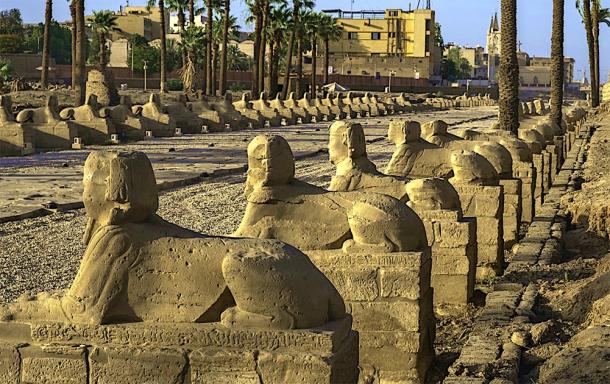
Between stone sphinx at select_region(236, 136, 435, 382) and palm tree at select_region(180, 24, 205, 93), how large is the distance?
167 feet

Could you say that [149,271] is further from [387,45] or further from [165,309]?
[387,45]

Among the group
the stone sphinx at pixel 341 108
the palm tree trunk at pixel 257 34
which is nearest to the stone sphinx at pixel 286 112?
the stone sphinx at pixel 341 108

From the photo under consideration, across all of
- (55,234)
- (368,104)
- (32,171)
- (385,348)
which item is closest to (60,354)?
(385,348)

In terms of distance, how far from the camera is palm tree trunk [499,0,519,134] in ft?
63.8

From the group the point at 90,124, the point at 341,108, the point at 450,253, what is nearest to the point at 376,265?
the point at 450,253

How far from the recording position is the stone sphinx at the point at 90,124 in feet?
102

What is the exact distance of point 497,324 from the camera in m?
8.06

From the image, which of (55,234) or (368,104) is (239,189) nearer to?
(55,234)

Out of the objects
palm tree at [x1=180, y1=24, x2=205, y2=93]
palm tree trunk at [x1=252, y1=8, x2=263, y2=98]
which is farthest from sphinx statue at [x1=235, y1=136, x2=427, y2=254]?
palm tree at [x1=180, y1=24, x2=205, y2=93]

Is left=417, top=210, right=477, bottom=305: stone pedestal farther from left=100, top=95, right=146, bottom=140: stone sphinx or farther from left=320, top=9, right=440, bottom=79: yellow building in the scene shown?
left=320, top=9, right=440, bottom=79: yellow building

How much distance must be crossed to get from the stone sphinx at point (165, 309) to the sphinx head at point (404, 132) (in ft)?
19.6

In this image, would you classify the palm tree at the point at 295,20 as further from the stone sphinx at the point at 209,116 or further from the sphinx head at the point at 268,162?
the sphinx head at the point at 268,162

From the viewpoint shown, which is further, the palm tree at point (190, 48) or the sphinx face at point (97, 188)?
the palm tree at point (190, 48)

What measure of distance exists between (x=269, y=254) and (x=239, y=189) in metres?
15.2
